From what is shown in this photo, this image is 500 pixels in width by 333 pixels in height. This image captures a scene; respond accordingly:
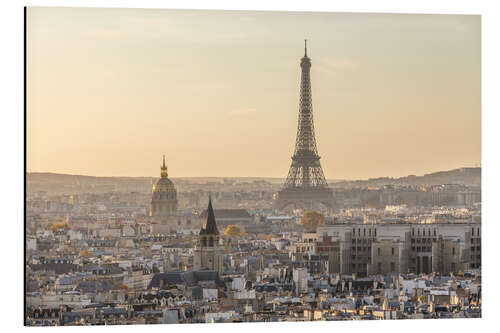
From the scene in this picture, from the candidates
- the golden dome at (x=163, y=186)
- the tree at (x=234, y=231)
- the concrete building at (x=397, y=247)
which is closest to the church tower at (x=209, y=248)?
the tree at (x=234, y=231)

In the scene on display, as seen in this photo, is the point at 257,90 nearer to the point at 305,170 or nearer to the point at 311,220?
the point at 305,170

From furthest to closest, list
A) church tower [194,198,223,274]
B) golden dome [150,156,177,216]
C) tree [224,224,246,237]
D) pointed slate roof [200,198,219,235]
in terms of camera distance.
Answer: tree [224,224,246,237]
church tower [194,198,223,274]
pointed slate roof [200,198,219,235]
golden dome [150,156,177,216]

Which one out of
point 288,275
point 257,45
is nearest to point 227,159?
point 257,45

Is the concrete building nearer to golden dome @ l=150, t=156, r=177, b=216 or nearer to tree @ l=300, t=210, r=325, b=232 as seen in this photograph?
tree @ l=300, t=210, r=325, b=232

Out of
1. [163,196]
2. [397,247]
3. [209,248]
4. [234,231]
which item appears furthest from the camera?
[234,231]

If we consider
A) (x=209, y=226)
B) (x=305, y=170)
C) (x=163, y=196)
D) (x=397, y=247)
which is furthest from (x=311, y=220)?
(x=305, y=170)

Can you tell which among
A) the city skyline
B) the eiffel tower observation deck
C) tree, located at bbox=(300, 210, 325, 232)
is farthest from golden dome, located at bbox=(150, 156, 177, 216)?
tree, located at bbox=(300, 210, 325, 232)

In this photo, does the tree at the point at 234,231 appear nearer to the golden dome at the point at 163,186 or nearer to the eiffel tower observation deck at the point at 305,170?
the eiffel tower observation deck at the point at 305,170

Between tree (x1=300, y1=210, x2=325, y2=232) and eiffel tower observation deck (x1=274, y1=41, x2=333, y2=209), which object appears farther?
tree (x1=300, y1=210, x2=325, y2=232)
